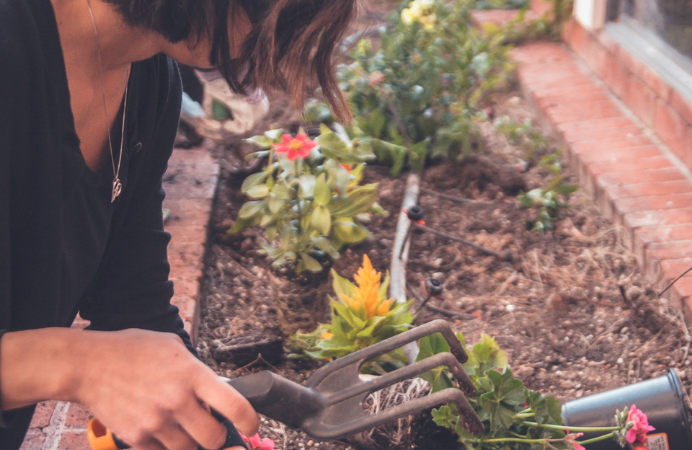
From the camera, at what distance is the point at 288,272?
217cm

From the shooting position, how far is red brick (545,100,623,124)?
2.83 meters

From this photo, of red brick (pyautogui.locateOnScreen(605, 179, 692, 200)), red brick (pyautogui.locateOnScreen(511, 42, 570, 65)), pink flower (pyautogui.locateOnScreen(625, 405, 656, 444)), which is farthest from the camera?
red brick (pyautogui.locateOnScreen(511, 42, 570, 65))

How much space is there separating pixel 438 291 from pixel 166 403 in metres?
1.03

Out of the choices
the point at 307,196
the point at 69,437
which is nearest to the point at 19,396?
the point at 69,437

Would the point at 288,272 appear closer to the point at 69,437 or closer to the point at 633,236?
the point at 69,437

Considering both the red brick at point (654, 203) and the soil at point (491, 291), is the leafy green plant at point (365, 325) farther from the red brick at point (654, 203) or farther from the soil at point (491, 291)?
the red brick at point (654, 203)

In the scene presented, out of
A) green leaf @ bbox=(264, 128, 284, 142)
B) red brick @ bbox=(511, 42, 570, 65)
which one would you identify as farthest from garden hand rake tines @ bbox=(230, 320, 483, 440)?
red brick @ bbox=(511, 42, 570, 65)

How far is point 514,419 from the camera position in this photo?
121 cm

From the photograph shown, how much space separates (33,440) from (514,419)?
1.02 m

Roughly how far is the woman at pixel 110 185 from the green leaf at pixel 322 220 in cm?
73

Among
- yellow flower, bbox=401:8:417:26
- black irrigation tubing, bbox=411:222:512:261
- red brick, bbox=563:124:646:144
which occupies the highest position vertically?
yellow flower, bbox=401:8:417:26

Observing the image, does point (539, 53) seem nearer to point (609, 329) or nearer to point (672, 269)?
point (672, 269)

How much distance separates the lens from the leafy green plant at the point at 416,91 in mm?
2596

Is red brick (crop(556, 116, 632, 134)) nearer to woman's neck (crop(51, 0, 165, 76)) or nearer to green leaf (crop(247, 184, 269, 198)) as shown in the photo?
green leaf (crop(247, 184, 269, 198))
